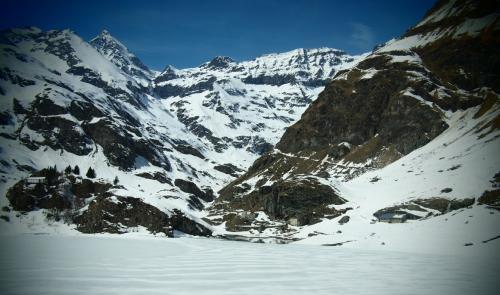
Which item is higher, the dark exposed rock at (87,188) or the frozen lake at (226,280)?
the dark exposed rock at (87,188)

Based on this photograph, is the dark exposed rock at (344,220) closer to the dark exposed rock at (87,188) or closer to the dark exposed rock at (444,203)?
the dark exposed rock at (444,203)

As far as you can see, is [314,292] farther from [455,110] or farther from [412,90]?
[412,90]

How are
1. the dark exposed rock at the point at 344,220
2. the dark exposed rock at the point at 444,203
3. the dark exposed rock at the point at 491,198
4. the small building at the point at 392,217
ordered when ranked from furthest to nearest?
the dark exposed rock at the point at 344,220
the small building at the point at 392,217
the dark exposed rock at the point at 444,203
the dark exposed rock at the point at 491,198

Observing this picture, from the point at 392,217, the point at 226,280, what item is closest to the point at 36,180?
the point at 392,217

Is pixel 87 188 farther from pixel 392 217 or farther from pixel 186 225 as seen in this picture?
pixel 392 217

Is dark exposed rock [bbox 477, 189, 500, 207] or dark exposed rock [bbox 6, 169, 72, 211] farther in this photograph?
dark exposed rock [bbox 6, 169, 72, 211]

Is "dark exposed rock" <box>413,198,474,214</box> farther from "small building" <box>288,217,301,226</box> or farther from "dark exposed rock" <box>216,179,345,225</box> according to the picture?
"small building" <box>288,217,301,226</box>

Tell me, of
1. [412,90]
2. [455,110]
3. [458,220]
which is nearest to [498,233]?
[458,220]

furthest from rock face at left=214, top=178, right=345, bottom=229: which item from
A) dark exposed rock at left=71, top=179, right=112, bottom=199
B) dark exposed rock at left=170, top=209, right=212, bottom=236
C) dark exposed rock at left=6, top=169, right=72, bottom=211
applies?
dark exposed rock at left=6, top=169, right=72, bottom=211

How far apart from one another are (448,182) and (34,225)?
12133cm

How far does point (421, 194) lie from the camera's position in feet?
361

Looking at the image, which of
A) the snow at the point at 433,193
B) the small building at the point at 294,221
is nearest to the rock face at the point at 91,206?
the small building at the point at 294,221

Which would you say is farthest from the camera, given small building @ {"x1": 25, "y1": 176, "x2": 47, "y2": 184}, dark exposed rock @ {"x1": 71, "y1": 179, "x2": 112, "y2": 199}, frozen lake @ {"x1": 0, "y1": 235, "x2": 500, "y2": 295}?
dark exposed rock @ {"x1": 71, "y1": 179, "x2": 112, "y2": 199}

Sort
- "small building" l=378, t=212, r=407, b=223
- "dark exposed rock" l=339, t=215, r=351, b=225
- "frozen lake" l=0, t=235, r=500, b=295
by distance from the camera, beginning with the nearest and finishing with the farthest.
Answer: "frozen lake" l=0, t=235, r=500, b=295
"small building" l=378, t=212, r=407, b=223
"dark exposed rock" l=339, t=215, r=351, b=225
